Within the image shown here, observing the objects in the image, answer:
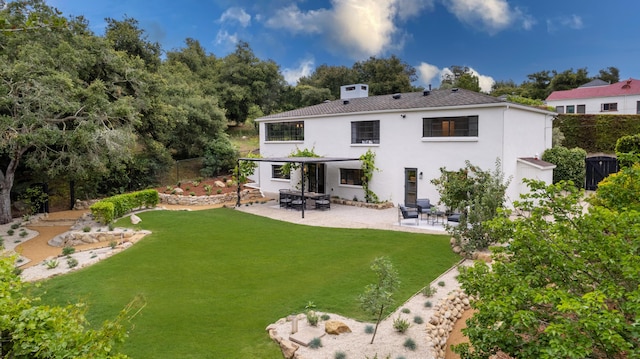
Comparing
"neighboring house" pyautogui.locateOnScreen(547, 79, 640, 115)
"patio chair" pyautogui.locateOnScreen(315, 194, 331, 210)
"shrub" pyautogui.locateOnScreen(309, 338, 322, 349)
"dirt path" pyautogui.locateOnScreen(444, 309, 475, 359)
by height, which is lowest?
"dirt path" pyautogui.locateOnScreen(444, 309, 475, 359)

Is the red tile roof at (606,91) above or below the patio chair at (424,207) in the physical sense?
above

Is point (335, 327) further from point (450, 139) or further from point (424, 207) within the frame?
point (450, 139)

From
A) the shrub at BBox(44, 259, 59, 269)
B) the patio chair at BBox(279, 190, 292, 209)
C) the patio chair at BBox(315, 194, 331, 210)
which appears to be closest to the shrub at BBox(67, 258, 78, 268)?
the shrub at BBox(44, 259, 59, 269)

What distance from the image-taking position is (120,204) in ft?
62.3

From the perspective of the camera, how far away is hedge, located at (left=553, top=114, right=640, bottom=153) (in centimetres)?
3045

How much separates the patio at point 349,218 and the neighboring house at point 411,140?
194 centimetres

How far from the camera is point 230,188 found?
86.0 feet

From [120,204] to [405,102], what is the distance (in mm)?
16237

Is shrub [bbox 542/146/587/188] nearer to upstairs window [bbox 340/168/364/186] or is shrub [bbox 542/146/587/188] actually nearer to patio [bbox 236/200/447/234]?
patio [bbox 236/200/447/234]

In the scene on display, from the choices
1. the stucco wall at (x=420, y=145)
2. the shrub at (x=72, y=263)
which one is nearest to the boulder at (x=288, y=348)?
the shrub at (x=72, y=263)

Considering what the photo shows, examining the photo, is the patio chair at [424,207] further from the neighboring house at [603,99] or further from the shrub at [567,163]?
the neighboring house at [603,99]

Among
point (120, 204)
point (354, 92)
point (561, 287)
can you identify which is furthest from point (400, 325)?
point (354, 92)

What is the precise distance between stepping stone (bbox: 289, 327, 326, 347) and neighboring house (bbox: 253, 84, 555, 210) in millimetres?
13474

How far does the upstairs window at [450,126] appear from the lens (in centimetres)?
1805
